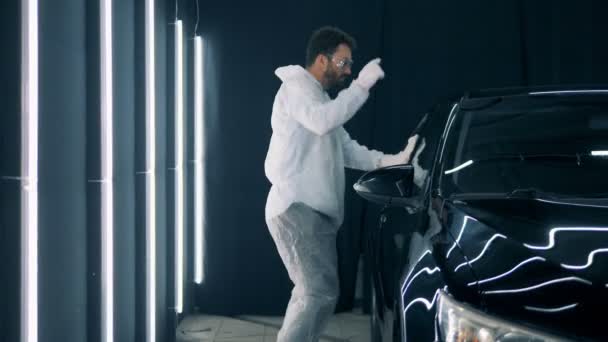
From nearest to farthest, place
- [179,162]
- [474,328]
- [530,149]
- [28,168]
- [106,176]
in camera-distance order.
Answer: [474,328]
[28,168]
[530,149]
[106,176]
[179,162]

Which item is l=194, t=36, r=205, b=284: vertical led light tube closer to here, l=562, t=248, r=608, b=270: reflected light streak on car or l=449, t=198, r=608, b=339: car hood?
l=449, t=198, r=608, b=339: car hood

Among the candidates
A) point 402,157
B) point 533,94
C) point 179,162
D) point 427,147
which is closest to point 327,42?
point 402,157

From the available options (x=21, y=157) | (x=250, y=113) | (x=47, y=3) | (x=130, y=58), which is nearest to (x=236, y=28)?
(x=250, y=113)

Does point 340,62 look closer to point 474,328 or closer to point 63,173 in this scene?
point 63,173

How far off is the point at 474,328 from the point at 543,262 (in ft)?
0.72

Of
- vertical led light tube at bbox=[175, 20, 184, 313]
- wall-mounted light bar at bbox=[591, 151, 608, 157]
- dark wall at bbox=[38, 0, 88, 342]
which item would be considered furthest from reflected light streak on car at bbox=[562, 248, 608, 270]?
vertical led light tube at bbox=[175, 20, 184, 313]

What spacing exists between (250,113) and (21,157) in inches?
115

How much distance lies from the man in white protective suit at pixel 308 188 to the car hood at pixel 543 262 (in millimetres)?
1268

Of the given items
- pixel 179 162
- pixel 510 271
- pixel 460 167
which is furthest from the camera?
pixel 179 162

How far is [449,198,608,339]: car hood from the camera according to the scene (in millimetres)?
1364

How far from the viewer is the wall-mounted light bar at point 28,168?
177 centimetres

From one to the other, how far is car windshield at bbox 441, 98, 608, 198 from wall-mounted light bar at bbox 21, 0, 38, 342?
1.08 metres

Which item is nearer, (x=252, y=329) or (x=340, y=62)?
(x=340, y=62)

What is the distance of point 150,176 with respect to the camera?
3.25 metres
